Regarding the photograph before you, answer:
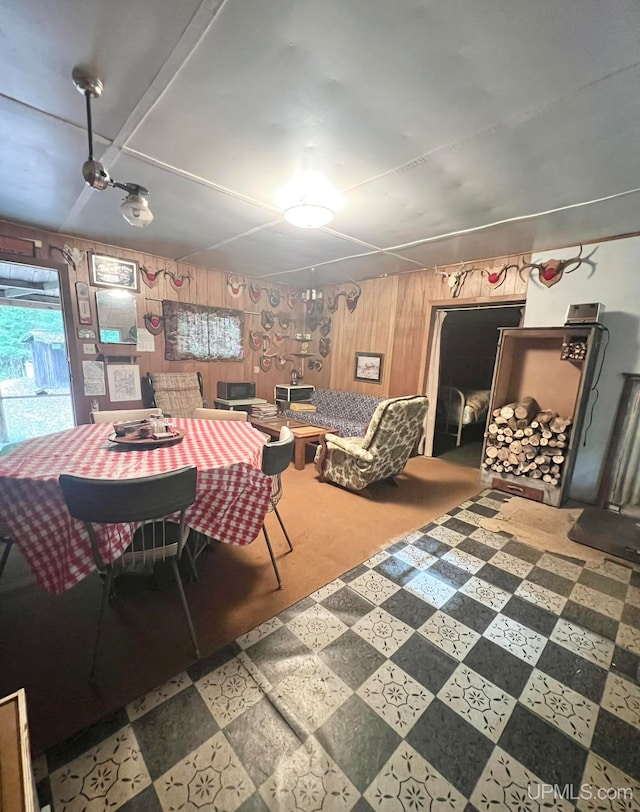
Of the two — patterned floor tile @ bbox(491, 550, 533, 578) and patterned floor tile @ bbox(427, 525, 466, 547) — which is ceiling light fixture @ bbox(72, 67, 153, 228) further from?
patterned floor tile @ bbox(491, 550, 533, 578)

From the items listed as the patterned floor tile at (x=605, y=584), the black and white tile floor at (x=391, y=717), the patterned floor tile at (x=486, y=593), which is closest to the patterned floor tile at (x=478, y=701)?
the black and white tile floor at (x=391, y=717)

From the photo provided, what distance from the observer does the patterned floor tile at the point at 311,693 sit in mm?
1206

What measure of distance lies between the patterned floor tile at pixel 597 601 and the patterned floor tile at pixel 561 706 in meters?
0.67

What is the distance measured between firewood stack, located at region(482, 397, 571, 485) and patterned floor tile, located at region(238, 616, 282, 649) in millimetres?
2743

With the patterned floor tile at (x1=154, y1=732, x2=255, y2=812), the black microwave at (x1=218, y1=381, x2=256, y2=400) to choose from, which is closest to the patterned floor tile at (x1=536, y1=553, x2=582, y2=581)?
the patterned floor tile at (x1=154, y1=732, x2=255, y2=812)

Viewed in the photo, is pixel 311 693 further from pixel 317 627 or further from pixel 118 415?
pixel 118 415

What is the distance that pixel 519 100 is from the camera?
1.35 m

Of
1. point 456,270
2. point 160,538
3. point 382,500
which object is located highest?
point 456,270

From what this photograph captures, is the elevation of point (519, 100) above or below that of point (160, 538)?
above

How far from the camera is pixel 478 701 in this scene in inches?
50.8

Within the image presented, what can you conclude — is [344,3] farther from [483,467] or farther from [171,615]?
[483,467]

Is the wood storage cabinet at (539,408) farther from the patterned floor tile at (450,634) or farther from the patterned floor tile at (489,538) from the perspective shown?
the patterned floor tile at (450,634)

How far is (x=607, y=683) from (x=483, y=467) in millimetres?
2214

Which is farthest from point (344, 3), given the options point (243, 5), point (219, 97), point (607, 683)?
point (607, 683)
